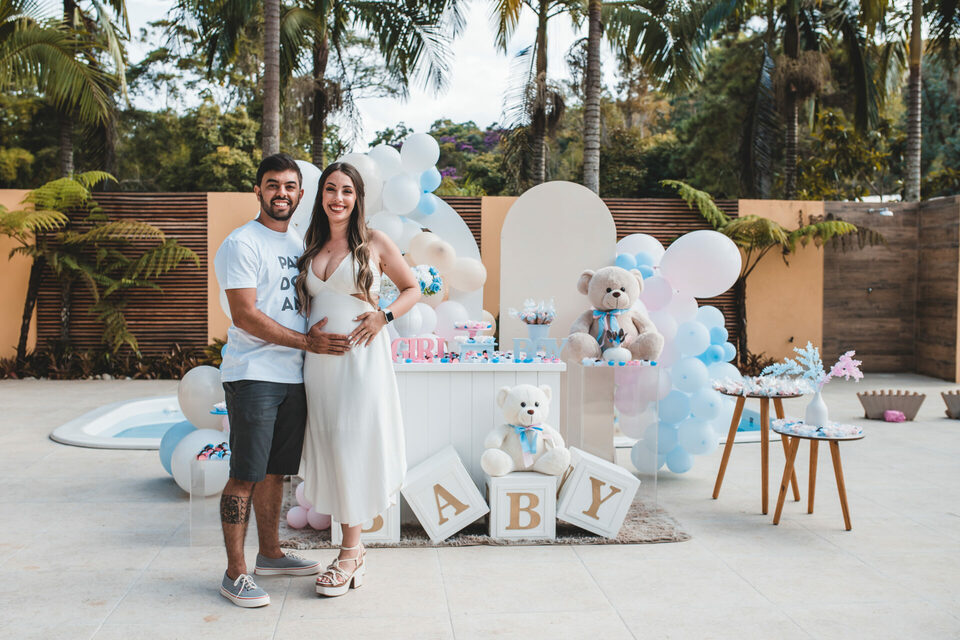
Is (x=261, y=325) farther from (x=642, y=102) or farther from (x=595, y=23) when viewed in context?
(x=642, y=102)

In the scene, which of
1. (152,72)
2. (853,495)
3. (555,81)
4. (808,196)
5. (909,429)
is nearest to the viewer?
(853,495)

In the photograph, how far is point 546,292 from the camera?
5.86 meters

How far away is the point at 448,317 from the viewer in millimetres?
5539

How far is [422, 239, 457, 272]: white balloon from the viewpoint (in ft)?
18.3

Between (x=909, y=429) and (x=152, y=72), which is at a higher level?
(x=152, y=72)

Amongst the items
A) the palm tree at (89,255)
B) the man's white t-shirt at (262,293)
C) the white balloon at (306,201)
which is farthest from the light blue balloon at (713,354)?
the palm tree at (89,255)

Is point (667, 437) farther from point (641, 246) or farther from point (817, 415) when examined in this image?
point (641, 246)

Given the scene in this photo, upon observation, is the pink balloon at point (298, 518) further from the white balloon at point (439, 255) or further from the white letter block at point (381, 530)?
the white balloon at point (439, 255)

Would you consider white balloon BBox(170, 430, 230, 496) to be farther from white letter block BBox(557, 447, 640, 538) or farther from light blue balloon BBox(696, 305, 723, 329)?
light blue balloon BBox(696, 305, 723, 329)

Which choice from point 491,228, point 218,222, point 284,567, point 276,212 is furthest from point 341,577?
point 218,222

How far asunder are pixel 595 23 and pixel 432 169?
4640 millimetres

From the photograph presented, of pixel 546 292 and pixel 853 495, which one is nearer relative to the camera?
pixel 853 495

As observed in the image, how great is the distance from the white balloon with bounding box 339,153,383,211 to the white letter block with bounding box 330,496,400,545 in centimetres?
258

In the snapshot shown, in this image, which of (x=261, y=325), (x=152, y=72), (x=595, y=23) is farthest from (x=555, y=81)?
(x=152, y=72)
